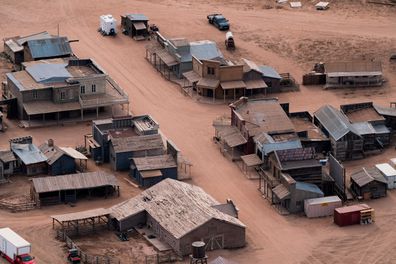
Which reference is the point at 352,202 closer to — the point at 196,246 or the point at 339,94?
the point at 196,246

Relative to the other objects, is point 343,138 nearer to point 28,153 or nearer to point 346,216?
point 346,216

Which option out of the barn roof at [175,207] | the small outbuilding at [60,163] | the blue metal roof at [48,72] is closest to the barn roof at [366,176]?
the barn roof at [175,207]

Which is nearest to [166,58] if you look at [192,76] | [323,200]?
[192,76]

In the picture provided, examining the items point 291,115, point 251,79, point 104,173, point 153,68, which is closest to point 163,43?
point 153,68

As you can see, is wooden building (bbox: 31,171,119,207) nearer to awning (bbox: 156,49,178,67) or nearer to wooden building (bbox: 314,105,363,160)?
wooden building (bbox: 314,105,363,160)

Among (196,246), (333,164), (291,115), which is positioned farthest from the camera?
(291,115)

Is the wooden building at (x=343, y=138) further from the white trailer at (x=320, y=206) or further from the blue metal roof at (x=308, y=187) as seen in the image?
the white trailer at (x=320, y=206)
